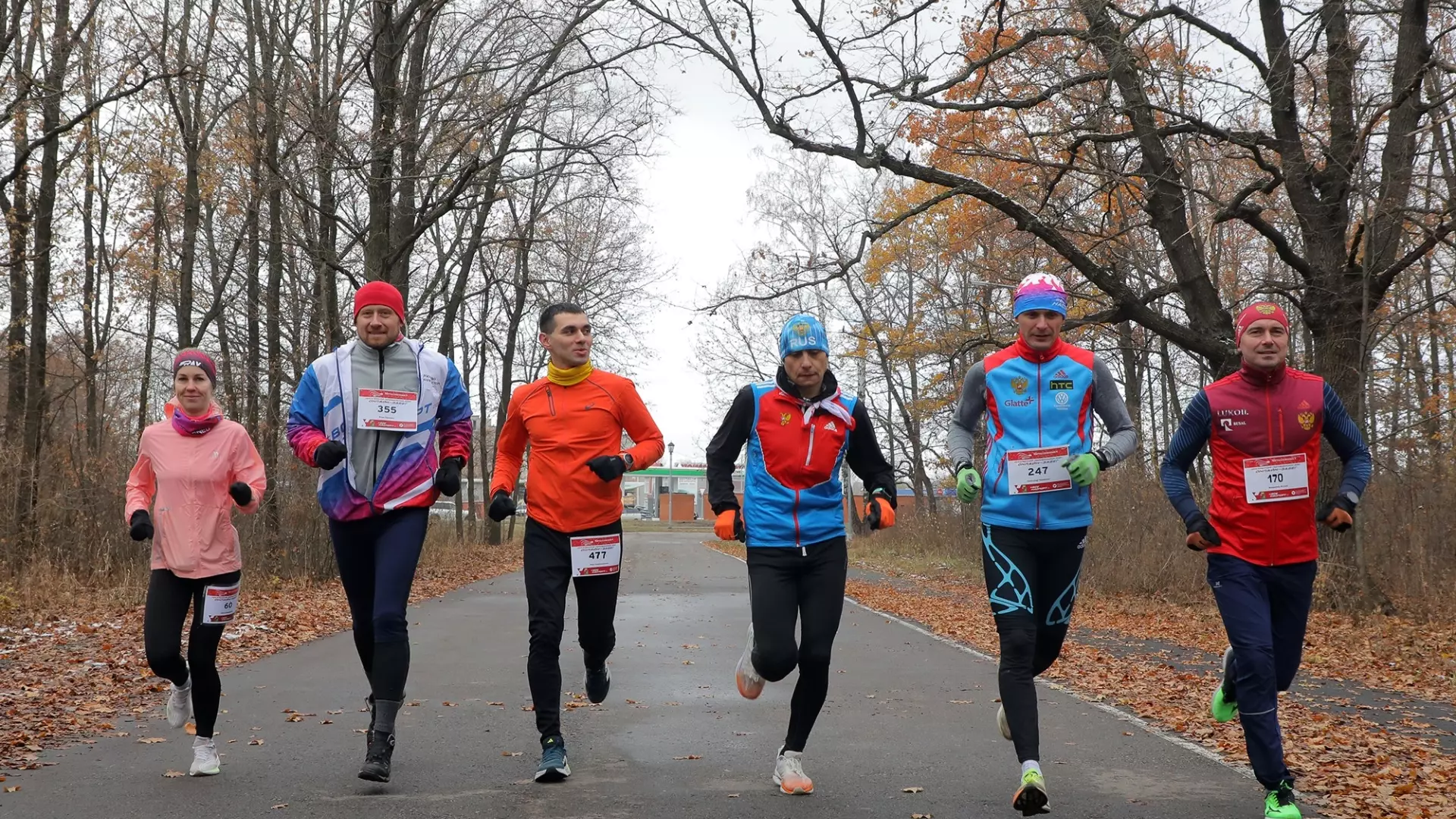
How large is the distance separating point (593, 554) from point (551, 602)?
0.30 meters

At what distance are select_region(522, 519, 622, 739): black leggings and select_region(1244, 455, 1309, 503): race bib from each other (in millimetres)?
2794

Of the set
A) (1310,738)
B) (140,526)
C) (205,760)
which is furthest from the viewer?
(1310,738)

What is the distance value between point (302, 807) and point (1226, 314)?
1430 centimetres

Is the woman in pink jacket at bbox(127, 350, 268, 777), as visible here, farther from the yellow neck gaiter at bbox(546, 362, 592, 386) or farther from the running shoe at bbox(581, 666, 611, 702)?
the running shoe at bbox(581, 666, 611, 702)

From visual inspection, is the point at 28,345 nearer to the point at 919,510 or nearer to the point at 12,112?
the point at 12,112

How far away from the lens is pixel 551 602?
596 cm

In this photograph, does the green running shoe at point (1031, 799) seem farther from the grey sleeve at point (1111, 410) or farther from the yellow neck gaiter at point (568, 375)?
the yellow neck gaiter at point (568, 375)

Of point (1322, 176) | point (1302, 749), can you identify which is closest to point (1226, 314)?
point (1322, 176)

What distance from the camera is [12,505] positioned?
15703 millimetres

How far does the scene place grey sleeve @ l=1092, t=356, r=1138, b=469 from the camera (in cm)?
568

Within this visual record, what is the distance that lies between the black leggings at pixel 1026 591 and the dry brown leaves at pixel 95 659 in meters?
4.49

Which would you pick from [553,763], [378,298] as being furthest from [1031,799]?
[378,298]

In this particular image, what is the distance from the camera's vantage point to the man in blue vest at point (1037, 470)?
212 inches

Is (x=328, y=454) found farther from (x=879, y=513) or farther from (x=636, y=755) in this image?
(x=879, y=513)
